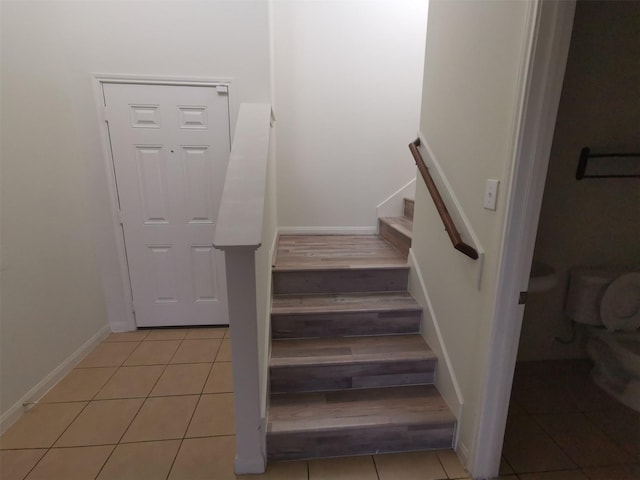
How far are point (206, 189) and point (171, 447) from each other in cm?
170

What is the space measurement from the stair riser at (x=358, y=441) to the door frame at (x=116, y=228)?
1.84 metres

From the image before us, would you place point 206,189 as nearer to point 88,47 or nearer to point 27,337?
point 88,47

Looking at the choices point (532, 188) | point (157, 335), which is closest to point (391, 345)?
point (532, 188)

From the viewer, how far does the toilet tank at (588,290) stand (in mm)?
1862

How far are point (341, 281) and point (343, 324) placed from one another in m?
0.32

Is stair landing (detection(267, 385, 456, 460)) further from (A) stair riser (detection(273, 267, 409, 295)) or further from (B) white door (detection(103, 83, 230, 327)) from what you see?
(B) white door (detection(103, 83, 230, 327))

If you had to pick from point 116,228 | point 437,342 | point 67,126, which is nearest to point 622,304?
point 437,342

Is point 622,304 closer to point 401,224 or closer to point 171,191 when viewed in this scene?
point 401,224

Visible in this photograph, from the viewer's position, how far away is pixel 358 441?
4.84 ft

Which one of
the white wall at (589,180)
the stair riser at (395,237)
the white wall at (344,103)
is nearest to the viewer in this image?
the white wall at (589,180)

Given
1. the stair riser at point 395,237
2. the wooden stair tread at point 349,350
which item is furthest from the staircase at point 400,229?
the wooden stair tread at point 349,350

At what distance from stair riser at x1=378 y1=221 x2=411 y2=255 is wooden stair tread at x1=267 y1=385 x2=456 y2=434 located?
1028mm

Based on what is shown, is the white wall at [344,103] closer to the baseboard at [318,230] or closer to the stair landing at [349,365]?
the baseboard at [318,230]

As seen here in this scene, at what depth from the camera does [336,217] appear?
312 cm
